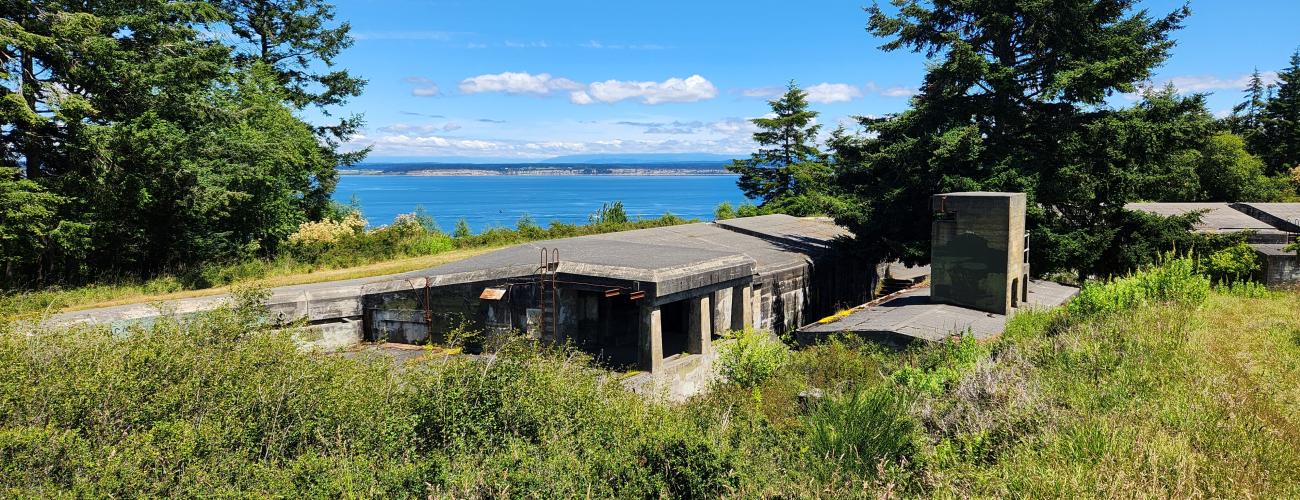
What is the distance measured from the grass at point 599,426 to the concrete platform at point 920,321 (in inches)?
88.5

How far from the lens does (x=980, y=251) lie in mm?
11750

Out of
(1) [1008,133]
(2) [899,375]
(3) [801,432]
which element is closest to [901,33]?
(1) [1008,133]

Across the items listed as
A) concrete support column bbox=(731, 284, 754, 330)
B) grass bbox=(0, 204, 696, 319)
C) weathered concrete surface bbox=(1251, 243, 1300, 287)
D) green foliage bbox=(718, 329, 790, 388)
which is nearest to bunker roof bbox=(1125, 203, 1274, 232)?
weathered concrete surface bbox=(1251, 243, 1300, 287)

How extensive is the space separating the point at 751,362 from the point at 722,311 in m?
3.20

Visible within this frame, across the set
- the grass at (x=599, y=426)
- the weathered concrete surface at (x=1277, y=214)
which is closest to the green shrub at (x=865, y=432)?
the grass at (x=599, y=426)

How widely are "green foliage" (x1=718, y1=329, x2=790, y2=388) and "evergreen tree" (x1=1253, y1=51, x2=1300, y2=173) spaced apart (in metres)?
38.0

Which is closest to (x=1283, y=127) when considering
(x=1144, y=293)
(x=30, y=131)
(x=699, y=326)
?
(x=1144, y=293)

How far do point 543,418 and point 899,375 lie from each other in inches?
→ 151

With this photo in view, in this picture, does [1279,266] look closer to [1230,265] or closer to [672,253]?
[1230,265]

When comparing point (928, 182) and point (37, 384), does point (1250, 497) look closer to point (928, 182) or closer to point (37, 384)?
point (37, 384)

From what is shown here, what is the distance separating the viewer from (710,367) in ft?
37.1

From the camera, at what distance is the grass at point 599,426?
15.4 ft

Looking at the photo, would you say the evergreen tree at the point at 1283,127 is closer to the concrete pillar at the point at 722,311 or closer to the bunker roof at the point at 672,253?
the bunker roof at the point at 672,253

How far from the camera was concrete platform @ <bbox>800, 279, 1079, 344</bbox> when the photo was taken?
32.9 ft
